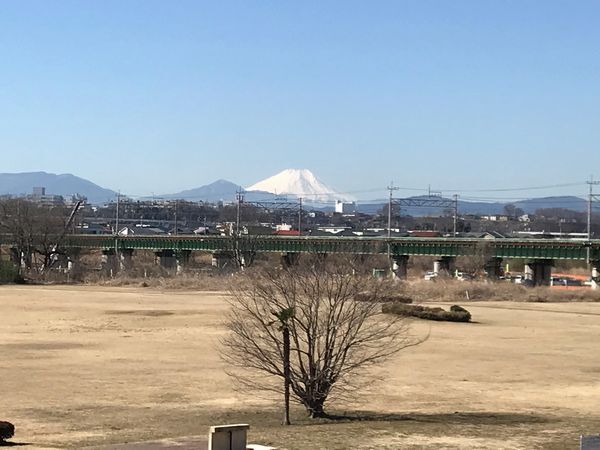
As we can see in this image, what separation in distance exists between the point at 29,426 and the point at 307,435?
714cm

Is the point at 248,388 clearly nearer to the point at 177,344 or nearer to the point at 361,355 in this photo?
the point at 361,355

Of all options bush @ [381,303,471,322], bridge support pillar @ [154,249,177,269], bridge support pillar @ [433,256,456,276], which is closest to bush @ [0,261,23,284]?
bridge support pillar @ [154,249,177,269]

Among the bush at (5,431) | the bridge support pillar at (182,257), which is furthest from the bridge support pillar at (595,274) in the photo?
the bush at (5,431)

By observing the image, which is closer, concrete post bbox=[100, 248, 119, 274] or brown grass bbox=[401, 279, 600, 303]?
brown grass bbox=[401, 279, 600, 303]

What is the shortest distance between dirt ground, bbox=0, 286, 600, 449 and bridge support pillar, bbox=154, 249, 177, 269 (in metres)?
103

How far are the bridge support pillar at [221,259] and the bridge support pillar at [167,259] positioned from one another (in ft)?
38.5

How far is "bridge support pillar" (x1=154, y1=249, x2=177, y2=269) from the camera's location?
167663mm

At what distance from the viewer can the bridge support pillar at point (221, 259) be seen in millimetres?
155250

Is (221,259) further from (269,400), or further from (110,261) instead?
(269,400)

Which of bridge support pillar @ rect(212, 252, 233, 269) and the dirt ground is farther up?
bridge support pillar @ rect(212, 252, 233, 269)

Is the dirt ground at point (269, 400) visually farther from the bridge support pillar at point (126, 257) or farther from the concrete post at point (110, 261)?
the bridge support pillar at point (126, 257)

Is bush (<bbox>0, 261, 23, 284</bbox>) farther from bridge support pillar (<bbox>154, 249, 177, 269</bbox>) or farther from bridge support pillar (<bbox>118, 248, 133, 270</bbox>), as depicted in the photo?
bridge support pillar (<bbox>154, 249, 177, 269</bbox>)

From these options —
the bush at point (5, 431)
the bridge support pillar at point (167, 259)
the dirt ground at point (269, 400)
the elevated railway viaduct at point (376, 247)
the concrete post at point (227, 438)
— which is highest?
the elevated railway viaduct at point (376, 247)

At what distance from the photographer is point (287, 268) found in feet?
93.9
